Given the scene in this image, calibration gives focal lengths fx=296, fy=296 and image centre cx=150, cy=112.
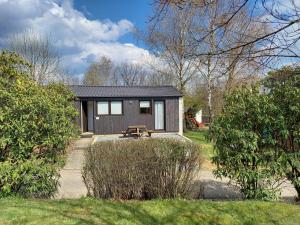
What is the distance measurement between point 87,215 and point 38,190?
1918mm

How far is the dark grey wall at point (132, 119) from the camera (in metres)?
20.2

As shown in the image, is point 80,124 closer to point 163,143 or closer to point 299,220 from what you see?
point 163,143

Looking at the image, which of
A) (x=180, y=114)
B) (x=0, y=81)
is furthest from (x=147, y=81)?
(x=0, y=81)

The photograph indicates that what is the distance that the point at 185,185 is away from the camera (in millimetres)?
5953

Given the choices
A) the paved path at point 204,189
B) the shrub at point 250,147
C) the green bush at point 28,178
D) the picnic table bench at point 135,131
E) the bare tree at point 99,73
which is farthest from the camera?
the bare tree at point 99,73

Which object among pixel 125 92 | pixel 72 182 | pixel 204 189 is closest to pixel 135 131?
pixel 125 92

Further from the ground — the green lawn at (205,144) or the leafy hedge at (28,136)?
the leafy hedge at (28,136)

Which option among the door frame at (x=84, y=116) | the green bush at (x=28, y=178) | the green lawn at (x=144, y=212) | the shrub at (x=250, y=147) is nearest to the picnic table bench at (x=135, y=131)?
the door frame at (x=84, y=116)

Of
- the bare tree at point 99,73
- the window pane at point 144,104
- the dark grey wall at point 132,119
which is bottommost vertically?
the dark grey wall at point 132,119

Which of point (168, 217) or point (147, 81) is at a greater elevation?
point (147, 81)

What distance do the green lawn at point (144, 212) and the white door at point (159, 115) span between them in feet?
52.1

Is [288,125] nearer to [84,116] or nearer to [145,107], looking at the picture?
[145,107]

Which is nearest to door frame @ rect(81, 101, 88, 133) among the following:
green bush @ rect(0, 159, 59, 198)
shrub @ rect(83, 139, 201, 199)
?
green bush @ rect(0, 159, 59, 198)

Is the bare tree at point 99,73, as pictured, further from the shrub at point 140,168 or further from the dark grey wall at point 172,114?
the shrub at point 140,168
